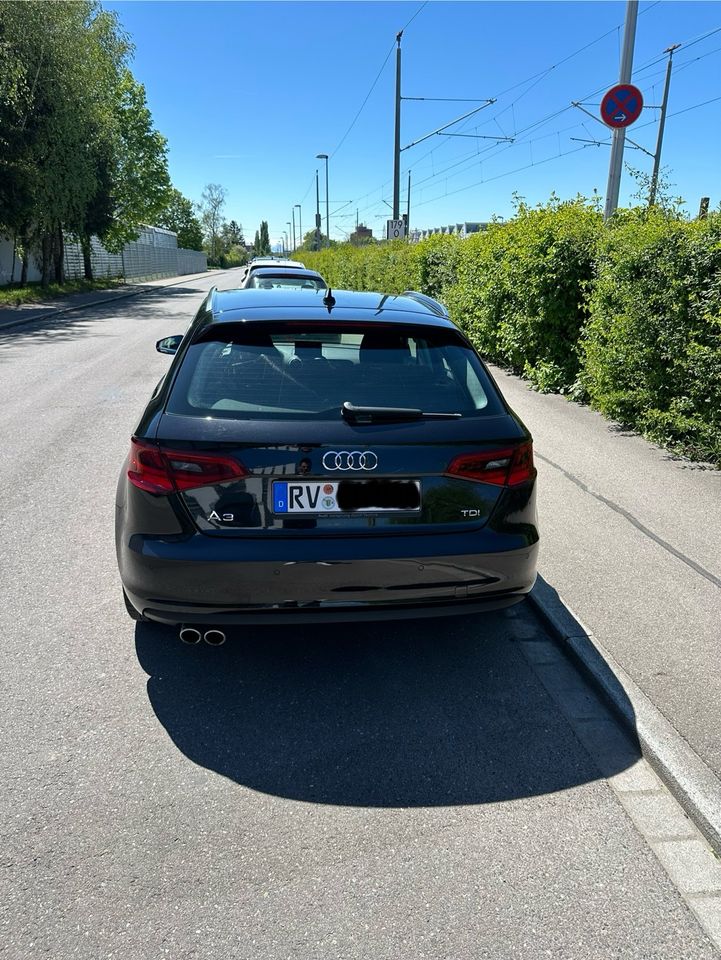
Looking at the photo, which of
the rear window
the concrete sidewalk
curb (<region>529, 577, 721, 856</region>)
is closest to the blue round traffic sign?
the concrete sidewalk

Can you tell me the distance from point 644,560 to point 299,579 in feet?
8.46

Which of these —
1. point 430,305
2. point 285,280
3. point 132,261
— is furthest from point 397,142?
point 132,261

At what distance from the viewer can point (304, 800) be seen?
8.62 ft

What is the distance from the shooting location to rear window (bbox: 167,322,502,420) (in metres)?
3.05

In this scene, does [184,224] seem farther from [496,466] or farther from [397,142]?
[496,466]

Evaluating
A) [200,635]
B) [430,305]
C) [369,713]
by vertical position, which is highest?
[430,305]

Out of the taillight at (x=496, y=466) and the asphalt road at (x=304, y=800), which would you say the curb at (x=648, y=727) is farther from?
the taillight at (x=496, y=466)

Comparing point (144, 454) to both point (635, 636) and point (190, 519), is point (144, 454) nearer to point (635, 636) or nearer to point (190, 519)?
point (190, 519)

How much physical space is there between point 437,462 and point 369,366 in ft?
1.89

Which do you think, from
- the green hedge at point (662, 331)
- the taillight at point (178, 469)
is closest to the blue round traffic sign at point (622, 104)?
the green hedge at point (662, 331)

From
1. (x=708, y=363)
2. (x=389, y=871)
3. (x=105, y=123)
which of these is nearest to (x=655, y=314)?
(x=708, y=363)

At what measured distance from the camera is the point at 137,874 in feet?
7.49

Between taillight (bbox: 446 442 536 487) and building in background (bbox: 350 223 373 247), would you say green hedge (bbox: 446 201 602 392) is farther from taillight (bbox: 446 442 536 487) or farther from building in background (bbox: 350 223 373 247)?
building in background (bbox: 350 223 373 247)

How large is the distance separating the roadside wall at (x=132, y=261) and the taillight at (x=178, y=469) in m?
34.8
